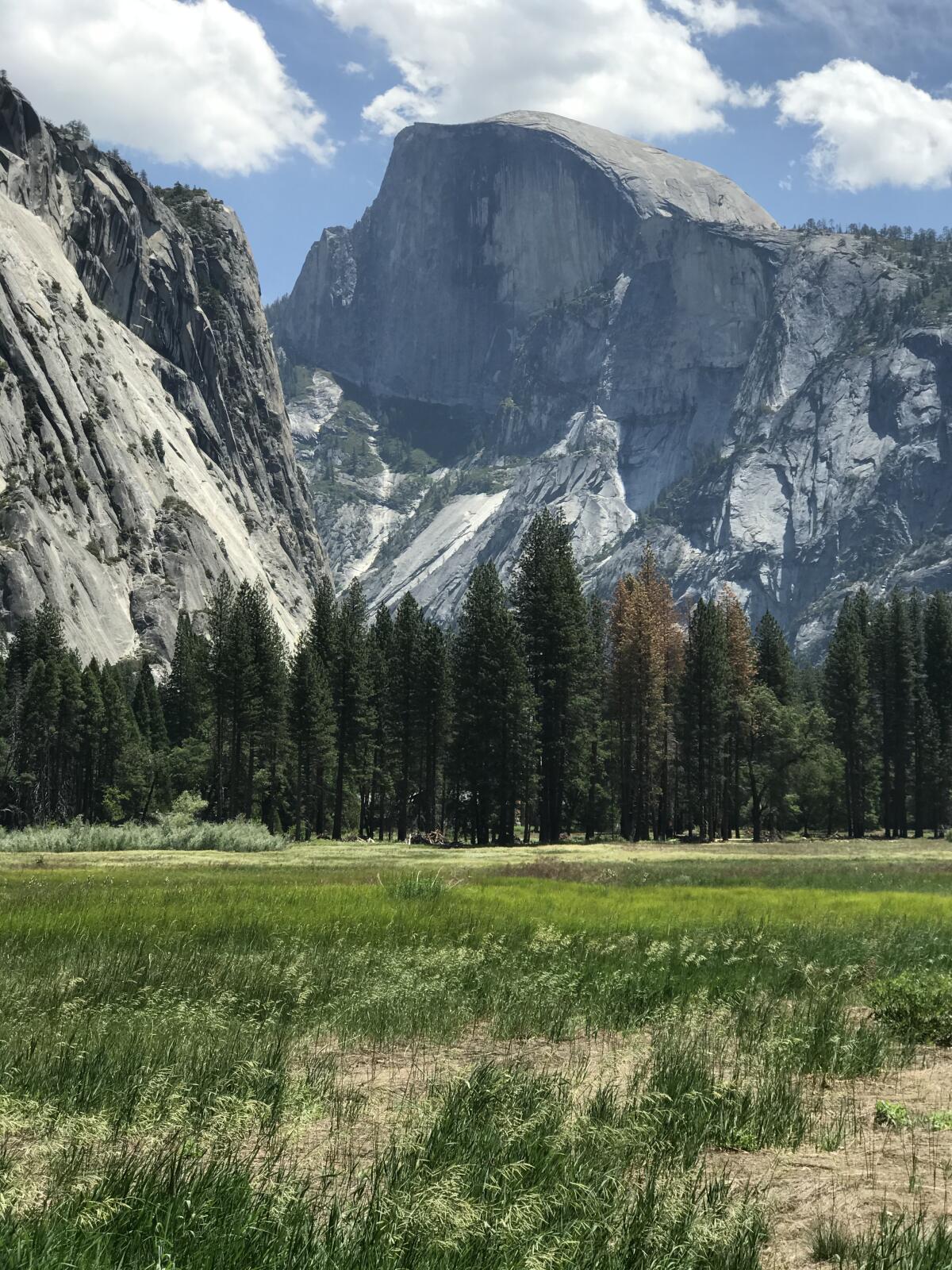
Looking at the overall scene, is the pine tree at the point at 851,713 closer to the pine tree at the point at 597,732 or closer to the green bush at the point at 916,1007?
the pine tree at the point at 597,732

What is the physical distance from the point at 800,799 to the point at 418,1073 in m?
91.2

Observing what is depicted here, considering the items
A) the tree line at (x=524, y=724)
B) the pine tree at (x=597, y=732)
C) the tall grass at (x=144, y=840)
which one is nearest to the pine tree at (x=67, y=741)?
the tree line at (x=524, y=724)

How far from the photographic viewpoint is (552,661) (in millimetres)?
71250

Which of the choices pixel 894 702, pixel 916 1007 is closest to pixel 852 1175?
pixel 916 1007

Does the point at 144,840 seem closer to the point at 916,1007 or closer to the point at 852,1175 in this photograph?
the point at 916,1007

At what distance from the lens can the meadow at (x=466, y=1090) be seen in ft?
22.8

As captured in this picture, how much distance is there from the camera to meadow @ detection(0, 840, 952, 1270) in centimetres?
695

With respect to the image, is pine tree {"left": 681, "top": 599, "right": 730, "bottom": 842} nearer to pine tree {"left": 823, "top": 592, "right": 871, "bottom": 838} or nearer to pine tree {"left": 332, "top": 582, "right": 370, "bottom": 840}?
pine tree {"left": 823, "top": 592, "right": 871, "bottom": 838}

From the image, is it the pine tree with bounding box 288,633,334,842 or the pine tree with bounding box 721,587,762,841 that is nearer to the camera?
the pine tree with bounding box 288,633,334,842

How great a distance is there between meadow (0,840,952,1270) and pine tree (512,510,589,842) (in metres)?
47.3

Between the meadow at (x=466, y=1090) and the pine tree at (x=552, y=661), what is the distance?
4728 cm

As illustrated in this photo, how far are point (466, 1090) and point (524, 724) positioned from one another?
59793 millimetres

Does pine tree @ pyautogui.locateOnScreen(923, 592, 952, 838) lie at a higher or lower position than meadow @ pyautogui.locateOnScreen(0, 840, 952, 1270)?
higher

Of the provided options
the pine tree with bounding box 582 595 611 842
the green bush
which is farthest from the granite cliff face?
the green bush
